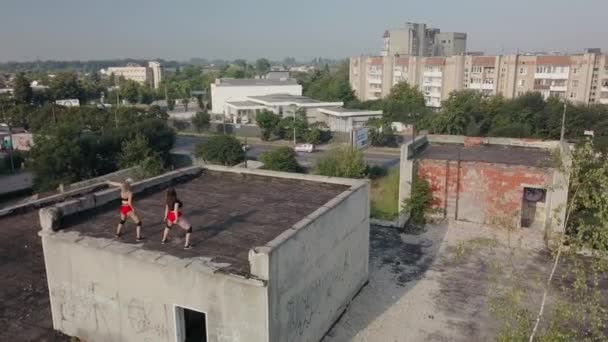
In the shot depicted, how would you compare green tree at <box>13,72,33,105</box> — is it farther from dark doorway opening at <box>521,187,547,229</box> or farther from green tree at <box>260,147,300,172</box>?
dark doorway opening at <box>521,187,547,229</box>

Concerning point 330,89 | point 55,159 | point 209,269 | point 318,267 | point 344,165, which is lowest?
point 344,165

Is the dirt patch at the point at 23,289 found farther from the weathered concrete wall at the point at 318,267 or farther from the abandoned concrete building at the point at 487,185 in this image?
the abandoned concrete building at the point at 487,185

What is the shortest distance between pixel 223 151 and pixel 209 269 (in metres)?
27.9

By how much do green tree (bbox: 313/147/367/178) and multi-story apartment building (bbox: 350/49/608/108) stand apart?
35.8m

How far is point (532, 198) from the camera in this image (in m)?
18.6

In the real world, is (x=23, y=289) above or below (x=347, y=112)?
below

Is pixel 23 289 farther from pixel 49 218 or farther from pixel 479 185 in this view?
pixel 479 185

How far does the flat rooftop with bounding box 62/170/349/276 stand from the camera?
8875 mm

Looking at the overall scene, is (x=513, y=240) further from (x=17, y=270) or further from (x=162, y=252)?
(x=17, y=270)

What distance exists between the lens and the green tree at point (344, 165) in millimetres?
28453

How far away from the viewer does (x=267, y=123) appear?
2072 inches

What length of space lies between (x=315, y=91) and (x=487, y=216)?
68.4 m

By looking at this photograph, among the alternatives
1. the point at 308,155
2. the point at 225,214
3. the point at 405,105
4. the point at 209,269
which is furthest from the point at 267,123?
the point at 209,269

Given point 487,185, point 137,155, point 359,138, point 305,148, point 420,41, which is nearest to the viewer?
point 487,185
